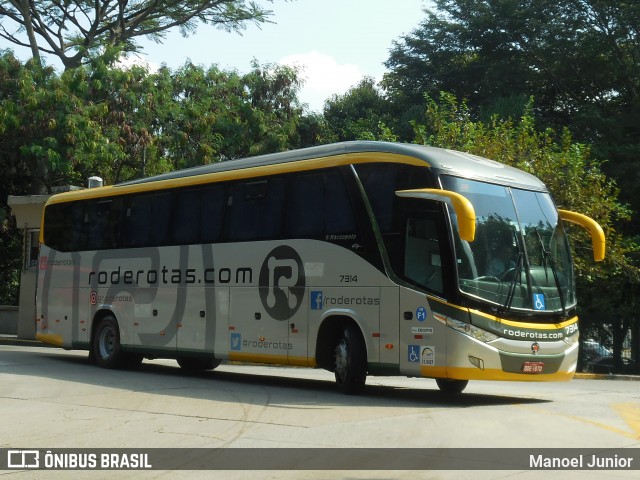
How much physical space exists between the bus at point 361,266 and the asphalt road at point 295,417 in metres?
0.72

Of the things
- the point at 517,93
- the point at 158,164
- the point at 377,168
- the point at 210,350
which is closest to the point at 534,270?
the point at 377,168

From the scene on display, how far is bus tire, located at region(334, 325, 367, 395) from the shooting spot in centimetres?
1496

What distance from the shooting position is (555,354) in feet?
47.3

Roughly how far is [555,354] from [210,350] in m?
6.55

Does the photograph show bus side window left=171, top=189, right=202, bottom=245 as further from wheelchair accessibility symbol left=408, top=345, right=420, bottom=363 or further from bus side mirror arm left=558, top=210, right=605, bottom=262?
bus side mirror arm left=558, top=210, right=605, bottom=262

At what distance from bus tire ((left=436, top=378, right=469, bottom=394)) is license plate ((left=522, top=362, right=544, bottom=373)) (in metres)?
2.26

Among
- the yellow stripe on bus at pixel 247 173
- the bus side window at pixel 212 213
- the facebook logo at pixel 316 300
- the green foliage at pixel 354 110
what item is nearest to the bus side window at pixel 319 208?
the yellow stripe on bus at pixel 247 173

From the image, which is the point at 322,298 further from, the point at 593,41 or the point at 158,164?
→ the point at 593,41

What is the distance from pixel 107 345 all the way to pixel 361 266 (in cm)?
821

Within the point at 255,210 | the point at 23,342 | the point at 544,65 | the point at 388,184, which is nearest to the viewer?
the point at 388,184

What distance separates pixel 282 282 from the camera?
1647 centimetres

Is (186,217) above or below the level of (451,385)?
above

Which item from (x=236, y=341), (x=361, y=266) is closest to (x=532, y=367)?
(x=361, y=266)

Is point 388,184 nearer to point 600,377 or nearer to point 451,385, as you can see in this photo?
point 451,385
